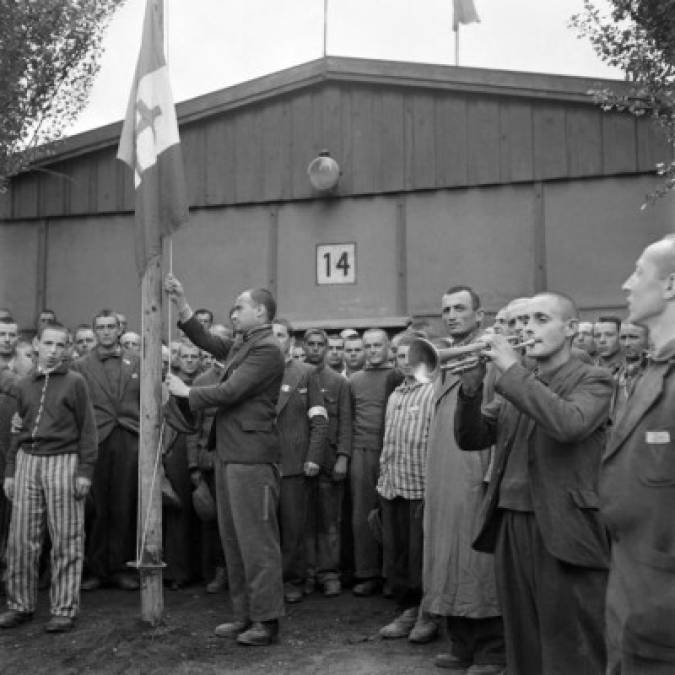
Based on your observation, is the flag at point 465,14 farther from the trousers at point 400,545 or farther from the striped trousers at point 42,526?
the striped trousers at point 42,526

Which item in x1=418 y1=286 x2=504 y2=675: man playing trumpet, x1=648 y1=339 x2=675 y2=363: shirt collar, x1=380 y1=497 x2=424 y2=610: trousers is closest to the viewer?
x1=648 y1=339 x2=675 y2=363: shirt collar

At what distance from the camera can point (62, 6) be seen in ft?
48.7

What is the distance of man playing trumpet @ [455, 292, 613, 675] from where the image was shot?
417 centimetres

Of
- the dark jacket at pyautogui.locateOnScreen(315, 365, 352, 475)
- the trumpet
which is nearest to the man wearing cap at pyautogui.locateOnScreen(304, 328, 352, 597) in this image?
the dark jacket at pyautogui.locateOnScreen(315, 365, 352, 475)

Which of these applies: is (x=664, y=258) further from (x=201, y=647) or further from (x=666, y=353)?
(x=201, y=647)

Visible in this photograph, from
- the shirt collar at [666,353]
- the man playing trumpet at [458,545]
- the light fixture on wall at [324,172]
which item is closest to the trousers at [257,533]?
the man playing trumpet at [458,545]

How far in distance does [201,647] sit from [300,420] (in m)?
2.33

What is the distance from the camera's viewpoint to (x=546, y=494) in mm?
4297

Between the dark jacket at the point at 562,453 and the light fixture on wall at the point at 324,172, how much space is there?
24.8ft

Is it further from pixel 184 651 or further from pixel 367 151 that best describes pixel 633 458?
pixel 367 151

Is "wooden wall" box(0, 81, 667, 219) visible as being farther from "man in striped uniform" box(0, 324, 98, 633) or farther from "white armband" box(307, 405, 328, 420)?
"man in striped uniform" box(0, 324, 98, 633)

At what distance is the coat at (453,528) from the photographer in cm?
548

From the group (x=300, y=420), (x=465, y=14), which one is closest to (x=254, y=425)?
(x=300, y=420)

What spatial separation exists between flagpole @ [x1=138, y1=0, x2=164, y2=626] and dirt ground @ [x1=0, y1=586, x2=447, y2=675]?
25cm
